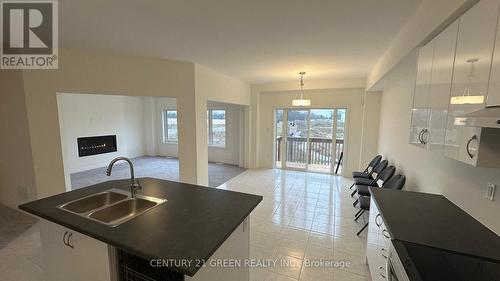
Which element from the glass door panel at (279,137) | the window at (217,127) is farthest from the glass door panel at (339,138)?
the window at (217,127)

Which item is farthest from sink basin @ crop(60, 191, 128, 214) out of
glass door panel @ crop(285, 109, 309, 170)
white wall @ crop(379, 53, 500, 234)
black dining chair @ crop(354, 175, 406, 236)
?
glass door panel @ crop(285, 109, 309, 170)

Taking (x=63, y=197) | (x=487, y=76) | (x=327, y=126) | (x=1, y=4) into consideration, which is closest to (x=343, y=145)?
(x=327, y=126)

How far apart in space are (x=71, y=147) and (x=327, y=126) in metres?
6.87

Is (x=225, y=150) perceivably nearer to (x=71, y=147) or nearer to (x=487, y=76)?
(x=71, y=147)

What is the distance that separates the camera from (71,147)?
5.64 metres

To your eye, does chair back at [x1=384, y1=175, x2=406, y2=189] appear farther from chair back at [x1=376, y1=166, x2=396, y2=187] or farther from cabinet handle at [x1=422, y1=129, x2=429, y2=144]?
cabinet handle at [x1=422, y1=129, x2=429, y2=144]

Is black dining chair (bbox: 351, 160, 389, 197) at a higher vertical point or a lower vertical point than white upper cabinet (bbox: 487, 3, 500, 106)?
lower

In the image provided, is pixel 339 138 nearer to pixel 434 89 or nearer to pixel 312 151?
pixel 312 151

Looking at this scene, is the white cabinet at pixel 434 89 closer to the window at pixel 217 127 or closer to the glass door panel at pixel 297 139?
the glass door panel at pixel 297 139

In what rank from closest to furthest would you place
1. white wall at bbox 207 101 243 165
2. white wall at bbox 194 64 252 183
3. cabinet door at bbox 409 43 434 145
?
cabinet door at bbox 409 43 434 145, white wall at bbox 194 64 252 183, white wall at bbox 207 101 243 165

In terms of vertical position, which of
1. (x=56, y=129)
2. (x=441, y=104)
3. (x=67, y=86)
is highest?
(x=67, y=86)

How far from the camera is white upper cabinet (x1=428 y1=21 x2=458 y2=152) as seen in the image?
4.34ft

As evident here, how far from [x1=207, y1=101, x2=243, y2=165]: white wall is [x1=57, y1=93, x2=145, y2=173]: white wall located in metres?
2.97

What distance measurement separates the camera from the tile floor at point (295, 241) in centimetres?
212
